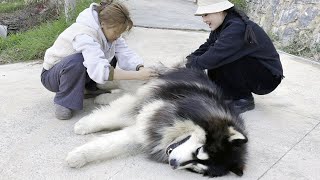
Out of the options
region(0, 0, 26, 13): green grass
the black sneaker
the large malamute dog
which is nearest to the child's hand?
the large malamute dog

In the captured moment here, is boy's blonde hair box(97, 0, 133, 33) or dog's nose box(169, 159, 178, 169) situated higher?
boy's blonde hair box(97, 0, 133, 33)

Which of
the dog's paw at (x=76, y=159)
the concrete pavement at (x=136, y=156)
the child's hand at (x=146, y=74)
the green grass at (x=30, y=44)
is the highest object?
the child's hand at (x=146, y=74)

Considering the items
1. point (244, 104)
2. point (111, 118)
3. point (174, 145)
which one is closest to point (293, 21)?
point (244, 104)

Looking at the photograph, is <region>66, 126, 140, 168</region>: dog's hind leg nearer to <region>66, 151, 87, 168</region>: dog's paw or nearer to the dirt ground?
<region>66, 151, 87, 168</region>: dog's paw

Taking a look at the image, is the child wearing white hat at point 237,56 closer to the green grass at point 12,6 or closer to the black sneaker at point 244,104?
the black sneaker at point 244,104

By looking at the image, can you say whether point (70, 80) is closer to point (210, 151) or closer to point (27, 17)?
point (210, 151)

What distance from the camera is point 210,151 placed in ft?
7.47

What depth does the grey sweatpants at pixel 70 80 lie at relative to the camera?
303cm

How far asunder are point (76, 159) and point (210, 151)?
2.72ft

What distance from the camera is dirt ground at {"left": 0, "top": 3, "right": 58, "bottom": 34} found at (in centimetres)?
821

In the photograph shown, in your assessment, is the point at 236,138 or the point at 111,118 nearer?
the point at 236,138

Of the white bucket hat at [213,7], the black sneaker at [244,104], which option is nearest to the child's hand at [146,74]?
the white bucket hat at [213,7]

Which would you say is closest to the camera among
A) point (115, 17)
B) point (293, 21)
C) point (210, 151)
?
point (210, 151)

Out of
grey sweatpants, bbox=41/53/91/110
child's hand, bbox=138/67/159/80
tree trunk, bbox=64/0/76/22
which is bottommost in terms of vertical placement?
tree trunk, bbox=64/0/76/22
